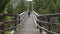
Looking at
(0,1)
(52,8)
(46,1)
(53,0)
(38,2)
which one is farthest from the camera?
(38,2)

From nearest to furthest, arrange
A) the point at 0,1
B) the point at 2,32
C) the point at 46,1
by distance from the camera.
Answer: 1. the point at 2,32
2. the point at 0,1
3. the point at 46,1

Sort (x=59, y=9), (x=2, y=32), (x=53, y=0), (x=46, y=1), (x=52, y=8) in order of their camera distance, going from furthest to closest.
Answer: (x=46, y=1) → (x=53, y=0) → (x=52, y=8) → (x=59, y=9) → (x=2, y=32)

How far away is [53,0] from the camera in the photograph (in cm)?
1970

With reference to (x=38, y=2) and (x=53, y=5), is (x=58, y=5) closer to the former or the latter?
(x=53, y=5)

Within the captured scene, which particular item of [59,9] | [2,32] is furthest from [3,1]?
[59,9]

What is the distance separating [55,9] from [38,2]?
28.3 ft

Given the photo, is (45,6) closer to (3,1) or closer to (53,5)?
(53,5)

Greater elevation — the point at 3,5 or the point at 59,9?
the point at 3,5

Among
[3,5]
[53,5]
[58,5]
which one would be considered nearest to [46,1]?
[53,5]

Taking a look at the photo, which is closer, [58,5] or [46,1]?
[58,5]

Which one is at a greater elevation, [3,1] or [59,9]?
[3,1]

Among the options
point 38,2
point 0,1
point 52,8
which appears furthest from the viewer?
point 38,2

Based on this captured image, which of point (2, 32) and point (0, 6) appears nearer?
point (2, 32)

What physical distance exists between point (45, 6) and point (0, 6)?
588 inches
